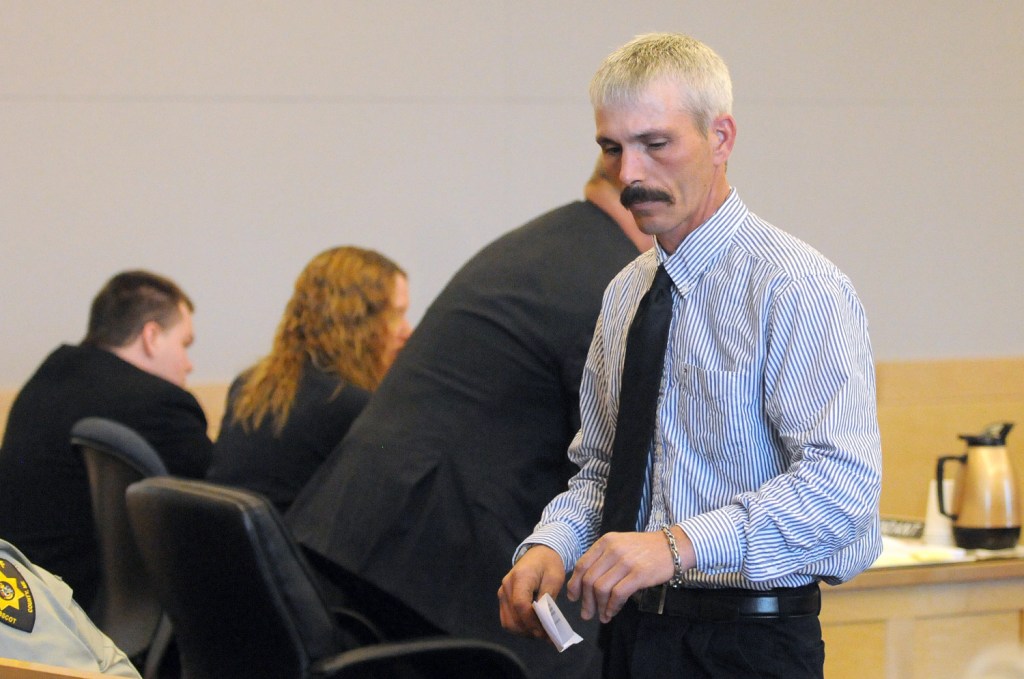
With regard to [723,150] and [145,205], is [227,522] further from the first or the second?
[145,205]

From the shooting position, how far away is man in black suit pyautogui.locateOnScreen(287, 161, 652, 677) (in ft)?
6.18

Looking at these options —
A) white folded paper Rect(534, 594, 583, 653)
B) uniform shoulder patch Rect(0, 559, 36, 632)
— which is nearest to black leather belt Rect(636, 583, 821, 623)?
white folded paper Rect(534, 594, 583, 653)

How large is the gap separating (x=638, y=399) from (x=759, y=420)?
14cm

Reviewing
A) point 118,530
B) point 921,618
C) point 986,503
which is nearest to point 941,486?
point 986,503

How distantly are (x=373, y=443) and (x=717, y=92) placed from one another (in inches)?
40.0

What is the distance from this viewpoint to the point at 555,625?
3.97 ft

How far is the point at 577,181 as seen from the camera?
3.72 meters

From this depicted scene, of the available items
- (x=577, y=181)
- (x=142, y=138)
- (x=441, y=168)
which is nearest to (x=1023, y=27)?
(x=577, y=181)

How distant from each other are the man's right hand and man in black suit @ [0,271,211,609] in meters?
1.72

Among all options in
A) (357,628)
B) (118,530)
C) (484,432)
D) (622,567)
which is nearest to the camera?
(622,567)

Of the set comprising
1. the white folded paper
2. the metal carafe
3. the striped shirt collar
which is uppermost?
the striped shirt collar

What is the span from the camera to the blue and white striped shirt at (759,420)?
1.14 m

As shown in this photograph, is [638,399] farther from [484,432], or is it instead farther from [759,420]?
[484,432]

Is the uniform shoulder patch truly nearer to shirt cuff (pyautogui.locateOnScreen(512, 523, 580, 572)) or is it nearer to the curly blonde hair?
shirt cuff (pyautogui.locateOnScreen(512, 523, 580, 572))
